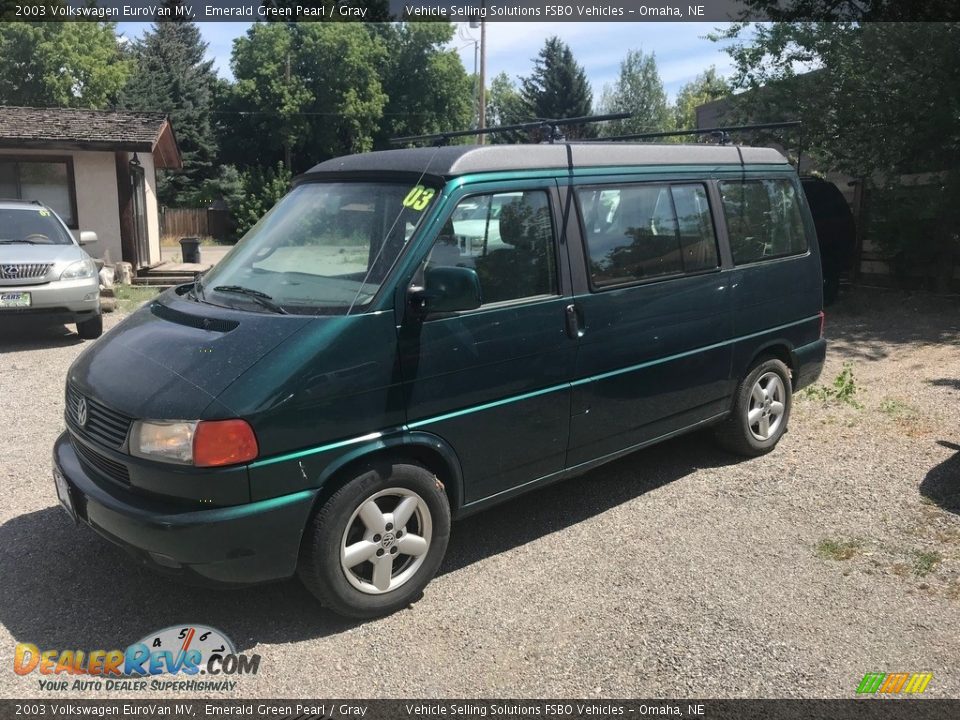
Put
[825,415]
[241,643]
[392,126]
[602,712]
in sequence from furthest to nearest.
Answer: [392,126]
[825,415]
[241,643]
[602,712]

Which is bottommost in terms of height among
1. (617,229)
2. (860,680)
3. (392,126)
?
(860,680)

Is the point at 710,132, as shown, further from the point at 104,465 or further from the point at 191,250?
the point at 191,250

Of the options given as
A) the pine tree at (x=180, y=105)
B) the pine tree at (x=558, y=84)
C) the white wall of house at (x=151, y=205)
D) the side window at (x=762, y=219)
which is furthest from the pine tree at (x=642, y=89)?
the side window at (x=762, y=219)

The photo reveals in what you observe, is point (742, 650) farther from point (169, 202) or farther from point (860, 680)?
point (169, 202)

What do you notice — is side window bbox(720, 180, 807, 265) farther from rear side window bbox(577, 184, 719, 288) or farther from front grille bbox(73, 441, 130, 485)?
front grille bbox(73, 441, 130, 485)

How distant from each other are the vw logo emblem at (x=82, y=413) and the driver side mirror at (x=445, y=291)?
1585 millimetres

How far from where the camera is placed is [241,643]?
3.44 m

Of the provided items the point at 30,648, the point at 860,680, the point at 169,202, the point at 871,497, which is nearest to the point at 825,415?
the point at 871,497

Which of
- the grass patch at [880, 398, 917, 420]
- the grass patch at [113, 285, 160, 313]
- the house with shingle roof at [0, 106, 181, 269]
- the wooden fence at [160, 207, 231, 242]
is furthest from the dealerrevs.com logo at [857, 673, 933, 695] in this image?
the wooden fence at [160, 207, 231, 242]

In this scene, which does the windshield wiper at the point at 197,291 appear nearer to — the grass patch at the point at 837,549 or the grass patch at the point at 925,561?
the grass patch at the point at 837,549

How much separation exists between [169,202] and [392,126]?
1448 cm

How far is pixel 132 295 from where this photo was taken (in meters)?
14.4

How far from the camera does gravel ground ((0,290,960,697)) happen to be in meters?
3.25

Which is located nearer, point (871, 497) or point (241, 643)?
point (241, 643)
